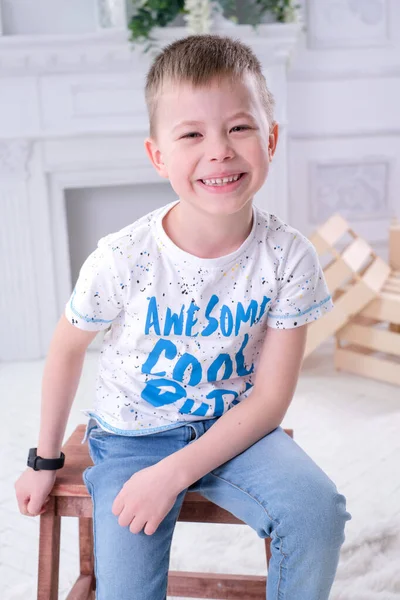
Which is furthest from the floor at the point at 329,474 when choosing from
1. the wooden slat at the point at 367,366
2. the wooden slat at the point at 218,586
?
the wooden slat at the point at 218,586

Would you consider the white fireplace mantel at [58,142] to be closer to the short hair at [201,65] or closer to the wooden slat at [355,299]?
the wooden slat at [355,299]

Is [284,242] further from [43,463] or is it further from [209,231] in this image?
[43,463]

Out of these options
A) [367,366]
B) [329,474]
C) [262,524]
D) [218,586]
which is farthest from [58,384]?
[367,366]

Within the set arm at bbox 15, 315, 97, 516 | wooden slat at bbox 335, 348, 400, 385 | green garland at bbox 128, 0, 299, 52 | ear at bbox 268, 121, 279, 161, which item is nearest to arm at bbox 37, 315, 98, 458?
arm at bbox 15, 315, 97, 516

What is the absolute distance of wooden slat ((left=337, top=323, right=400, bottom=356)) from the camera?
7.45ft

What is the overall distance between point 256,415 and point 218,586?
379mm

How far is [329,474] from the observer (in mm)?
1741

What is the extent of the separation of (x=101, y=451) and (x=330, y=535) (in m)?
0.35

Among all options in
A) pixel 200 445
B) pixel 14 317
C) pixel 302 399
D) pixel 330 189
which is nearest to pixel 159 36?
pixel 330 189

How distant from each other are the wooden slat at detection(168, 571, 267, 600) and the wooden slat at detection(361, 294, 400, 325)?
1.20 m

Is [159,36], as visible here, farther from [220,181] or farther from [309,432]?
[220,181]

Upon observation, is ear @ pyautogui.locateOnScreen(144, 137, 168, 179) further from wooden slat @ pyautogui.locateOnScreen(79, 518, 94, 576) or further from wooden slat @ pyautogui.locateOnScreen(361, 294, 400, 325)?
wooden slat @ pyautogui.locateOnScreen(361, 294, 400, 325)

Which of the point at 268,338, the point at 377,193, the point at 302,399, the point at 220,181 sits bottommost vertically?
the point at 302,399

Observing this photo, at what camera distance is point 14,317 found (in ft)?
9.09
